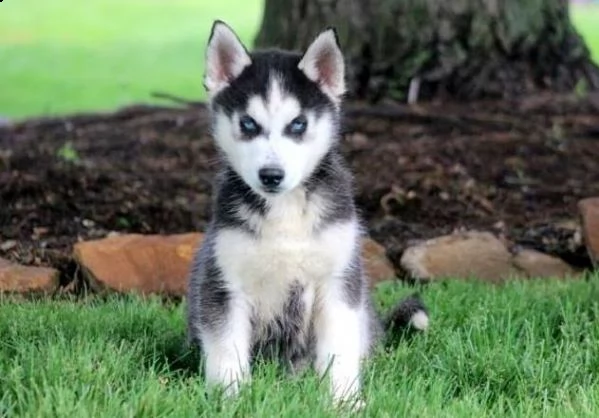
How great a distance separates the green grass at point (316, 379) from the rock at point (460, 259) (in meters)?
0.70

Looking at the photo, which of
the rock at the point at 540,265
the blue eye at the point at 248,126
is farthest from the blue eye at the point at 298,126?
the rock at the point at 540,265

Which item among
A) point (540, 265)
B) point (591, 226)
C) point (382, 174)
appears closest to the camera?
point (591, 226)

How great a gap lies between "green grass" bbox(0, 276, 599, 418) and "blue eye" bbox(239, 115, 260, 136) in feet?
2.94

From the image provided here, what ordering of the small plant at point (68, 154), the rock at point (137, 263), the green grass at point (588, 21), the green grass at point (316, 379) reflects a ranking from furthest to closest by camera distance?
the green grass at point (588, 21), the small plant at point (68, 154), the rock at point (137, 263), the green grass at point (316, 379)

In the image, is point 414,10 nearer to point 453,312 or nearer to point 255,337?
point 453,312

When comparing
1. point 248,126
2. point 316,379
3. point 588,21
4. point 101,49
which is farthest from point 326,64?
point 588,21

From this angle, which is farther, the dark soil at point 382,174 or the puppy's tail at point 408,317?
the dark soil at point 382,174

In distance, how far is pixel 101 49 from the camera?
69.6 feet

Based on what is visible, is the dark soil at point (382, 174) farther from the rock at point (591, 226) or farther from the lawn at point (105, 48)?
the lawn at point (105, 48)

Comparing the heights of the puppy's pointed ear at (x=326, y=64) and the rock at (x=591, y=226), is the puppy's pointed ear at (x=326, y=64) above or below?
above

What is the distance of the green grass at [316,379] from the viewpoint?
13.9 feet

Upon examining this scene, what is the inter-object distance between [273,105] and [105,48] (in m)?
17.1

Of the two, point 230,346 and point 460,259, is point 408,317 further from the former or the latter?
point 460,259

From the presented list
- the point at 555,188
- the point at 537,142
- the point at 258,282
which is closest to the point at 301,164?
the point at 258,282
